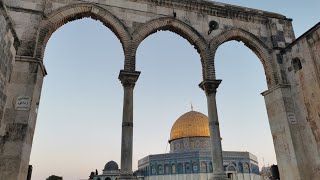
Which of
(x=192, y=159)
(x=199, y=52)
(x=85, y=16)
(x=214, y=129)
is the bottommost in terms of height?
(x=214, y=129)

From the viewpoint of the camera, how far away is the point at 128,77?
8562mm

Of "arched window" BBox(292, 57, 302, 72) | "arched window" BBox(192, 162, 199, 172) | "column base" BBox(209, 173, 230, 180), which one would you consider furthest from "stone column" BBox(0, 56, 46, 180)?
"arched window" BBox(192, 162, 199, 172)

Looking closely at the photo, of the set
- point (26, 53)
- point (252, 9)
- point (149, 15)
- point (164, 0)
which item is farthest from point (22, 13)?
point (252, 9)

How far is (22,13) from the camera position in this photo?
26.4 feet

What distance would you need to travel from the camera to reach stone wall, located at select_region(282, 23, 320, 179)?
8.64 metres

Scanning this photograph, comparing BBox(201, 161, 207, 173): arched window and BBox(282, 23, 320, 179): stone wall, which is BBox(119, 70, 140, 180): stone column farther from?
BBox(201, 161, 207, 173): arched window

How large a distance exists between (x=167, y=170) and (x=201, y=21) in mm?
29406

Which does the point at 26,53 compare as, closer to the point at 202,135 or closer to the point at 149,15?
the point at 149,15

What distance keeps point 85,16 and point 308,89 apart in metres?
8.15

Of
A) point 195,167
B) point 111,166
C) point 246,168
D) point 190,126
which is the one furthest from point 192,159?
point 111,166

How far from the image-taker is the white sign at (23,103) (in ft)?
22.8

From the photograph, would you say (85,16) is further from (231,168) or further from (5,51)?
(231,168)

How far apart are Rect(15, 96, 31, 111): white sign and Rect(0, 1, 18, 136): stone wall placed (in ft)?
1.08

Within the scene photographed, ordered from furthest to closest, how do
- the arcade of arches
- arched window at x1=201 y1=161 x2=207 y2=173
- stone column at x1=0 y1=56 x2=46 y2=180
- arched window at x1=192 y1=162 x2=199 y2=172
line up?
1. arched window at x1=201 y1=161 x2=207 y2=173
2. arched window at x1=192 y1=162 x2=199 y2=172
3. the arcade of arches
4. stone column at x1=0 y1=56 x2=46 y2=180
